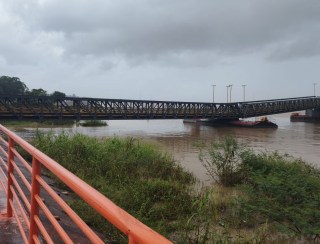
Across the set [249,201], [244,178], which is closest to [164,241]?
[249,201]

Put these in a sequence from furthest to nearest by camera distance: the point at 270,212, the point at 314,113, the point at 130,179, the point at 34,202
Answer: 1. the point at 314,113
2. the point at 130,179
3. the point at 270,212
4. the point at 34,202

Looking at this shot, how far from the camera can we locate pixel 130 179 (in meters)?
9.32

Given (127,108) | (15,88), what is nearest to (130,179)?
(127,108)

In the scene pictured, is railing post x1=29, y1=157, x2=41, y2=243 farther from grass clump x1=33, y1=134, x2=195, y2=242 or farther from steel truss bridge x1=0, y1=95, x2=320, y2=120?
steel truss bridge x1=0, y1=95, x2=320, y2=120

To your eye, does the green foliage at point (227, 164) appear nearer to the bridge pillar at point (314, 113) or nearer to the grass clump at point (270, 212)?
the grass clump at point (270, 212)

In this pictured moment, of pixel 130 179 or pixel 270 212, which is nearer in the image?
pixel 270 212

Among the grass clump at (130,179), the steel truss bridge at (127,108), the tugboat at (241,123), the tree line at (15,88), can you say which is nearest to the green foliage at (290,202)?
the grass clump at (130,179)

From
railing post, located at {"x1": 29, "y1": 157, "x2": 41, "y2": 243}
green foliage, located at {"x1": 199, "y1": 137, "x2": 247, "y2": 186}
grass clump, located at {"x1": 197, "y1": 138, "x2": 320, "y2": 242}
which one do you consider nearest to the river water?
green foliage, located at {"x1": 199, "y1": 137, "x2": 247, "y2": 186}

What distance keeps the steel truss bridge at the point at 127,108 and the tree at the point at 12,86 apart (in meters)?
23.9

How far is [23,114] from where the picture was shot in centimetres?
3928

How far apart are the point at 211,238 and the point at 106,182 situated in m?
4.25

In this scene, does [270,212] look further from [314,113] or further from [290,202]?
[314,113]

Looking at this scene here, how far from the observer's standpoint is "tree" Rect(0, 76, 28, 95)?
233 ft

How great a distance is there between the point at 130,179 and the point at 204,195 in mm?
2472
